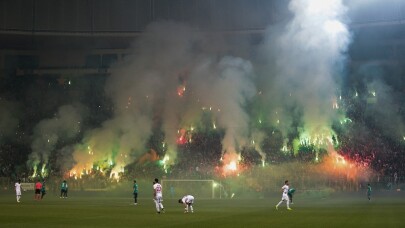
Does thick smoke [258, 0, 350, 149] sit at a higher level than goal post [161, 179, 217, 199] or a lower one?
higher

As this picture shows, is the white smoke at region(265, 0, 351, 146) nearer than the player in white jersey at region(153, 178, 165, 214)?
No

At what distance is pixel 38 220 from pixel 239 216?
8595mm

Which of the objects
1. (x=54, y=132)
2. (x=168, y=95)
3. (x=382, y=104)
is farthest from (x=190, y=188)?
(x=382, y=104)

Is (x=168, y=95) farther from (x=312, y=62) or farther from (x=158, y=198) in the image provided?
(x=158, y=198)

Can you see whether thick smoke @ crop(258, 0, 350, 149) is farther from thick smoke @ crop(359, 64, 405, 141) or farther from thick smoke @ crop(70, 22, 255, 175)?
thick smoke @ crop(359, 64, 405, 141)

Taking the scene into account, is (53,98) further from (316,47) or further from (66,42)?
(316,47)

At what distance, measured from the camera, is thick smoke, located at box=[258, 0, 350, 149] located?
58656 millimetres

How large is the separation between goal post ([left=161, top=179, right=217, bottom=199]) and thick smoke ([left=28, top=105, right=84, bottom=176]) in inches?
760

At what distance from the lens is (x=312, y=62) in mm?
60062

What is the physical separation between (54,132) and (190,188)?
2568 centimetres

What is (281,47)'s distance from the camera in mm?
63719

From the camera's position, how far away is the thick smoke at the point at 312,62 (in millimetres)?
58656

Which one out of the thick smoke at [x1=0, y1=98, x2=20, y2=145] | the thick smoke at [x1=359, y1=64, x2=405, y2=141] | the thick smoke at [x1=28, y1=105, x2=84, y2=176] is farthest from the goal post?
the thick smoke at [x1=0, y1=98, x2=20, y2=145]

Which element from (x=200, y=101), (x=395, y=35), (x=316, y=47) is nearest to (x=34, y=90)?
(x=200, y=101)
